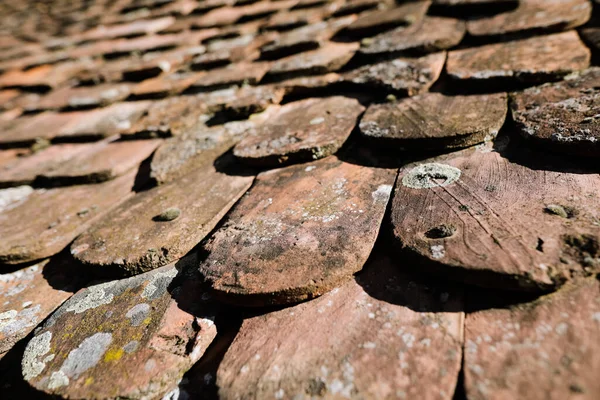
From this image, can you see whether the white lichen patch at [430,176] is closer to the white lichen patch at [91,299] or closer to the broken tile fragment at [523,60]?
the broken tile fragment at [523,60]

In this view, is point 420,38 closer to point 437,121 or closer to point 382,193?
point 437,121

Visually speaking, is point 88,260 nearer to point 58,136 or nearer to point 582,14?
point 58,136

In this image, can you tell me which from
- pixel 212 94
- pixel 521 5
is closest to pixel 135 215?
pixel 212 94

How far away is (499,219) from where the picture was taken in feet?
2.61

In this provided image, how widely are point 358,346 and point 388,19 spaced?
163 cm

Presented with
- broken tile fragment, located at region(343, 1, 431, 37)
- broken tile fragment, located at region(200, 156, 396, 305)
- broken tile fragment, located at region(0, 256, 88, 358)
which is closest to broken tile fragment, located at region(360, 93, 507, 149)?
broken tile fragment, located at region(200, 156, 396, 305)

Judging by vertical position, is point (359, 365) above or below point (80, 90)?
below

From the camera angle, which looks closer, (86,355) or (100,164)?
(86,355)

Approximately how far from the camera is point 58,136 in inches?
71.6

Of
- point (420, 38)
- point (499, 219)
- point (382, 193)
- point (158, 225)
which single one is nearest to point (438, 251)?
point (499, 219)

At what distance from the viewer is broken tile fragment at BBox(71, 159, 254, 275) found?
3.29ft

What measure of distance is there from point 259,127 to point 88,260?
0.74 metres

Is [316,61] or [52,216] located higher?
[316,61]

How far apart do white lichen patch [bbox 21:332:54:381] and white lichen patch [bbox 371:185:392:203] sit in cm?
89
